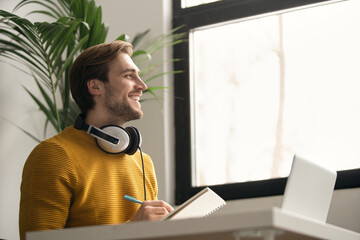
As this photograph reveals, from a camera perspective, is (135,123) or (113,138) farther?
(135,123)

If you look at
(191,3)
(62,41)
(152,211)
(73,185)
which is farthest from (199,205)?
(191,3)

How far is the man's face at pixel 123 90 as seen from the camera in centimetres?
240

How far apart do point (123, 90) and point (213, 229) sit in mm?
1321

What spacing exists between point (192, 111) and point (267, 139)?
19.2 inches

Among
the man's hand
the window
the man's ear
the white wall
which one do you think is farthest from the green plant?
the man's hand

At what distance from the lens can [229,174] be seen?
3098 millimetres

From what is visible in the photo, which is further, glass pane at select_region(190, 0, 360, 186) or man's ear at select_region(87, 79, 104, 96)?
glass pane at select_region(190, 0, 360, 186)

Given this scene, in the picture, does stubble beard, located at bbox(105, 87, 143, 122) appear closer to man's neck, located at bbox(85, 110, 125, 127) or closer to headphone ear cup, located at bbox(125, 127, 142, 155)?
man's neck, located at bbox(85, 110, 125, 127)

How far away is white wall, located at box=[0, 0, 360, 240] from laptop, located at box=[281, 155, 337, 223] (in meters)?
1.21

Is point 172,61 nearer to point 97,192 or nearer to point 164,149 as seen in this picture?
point 164,149

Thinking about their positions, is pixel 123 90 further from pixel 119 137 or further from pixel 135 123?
pixel 135 123

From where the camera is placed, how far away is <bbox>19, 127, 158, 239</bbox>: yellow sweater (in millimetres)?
1984

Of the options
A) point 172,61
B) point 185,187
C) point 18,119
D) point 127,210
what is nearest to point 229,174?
point 185,187

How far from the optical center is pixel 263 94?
10.0 ft
